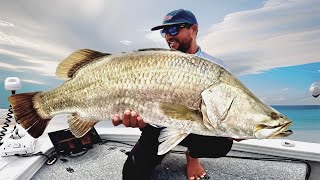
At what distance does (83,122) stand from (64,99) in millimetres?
200

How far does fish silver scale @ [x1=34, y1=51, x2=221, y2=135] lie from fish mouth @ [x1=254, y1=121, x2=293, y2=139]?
0.34 meters

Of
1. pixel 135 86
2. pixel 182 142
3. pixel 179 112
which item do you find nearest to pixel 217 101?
pixel 179 112

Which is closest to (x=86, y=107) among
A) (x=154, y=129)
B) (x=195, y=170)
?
(x=154, y=129)

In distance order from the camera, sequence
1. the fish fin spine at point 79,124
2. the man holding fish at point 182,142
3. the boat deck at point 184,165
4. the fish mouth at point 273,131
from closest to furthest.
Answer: the fish mouth at point 273,131 → the fish fin spine at point 79,124 → the man holding fish at point 182,142 → the boat deck at point 184,165

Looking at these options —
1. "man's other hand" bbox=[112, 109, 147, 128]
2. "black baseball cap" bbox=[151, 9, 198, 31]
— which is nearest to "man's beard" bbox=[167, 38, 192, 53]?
"black baseball cap" bbox=[151, 9, 198, 31]

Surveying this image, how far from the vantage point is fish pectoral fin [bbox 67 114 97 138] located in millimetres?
1960

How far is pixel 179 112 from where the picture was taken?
163cm

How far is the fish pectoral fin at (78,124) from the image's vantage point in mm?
1960

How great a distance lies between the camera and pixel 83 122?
6.43ft

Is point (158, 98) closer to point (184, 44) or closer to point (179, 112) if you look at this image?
point (179, 112)

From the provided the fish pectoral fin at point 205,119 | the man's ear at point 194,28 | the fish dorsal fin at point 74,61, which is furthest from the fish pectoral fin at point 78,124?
the man's ear at point 194,28

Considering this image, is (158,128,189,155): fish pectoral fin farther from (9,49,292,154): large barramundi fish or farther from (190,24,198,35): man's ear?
(190,24,198,35): man's ear

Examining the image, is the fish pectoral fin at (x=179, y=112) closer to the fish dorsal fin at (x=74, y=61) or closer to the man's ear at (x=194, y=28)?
the fish dorsal fin at (x=74, y=61)

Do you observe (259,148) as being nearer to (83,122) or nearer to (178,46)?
(178,46)
